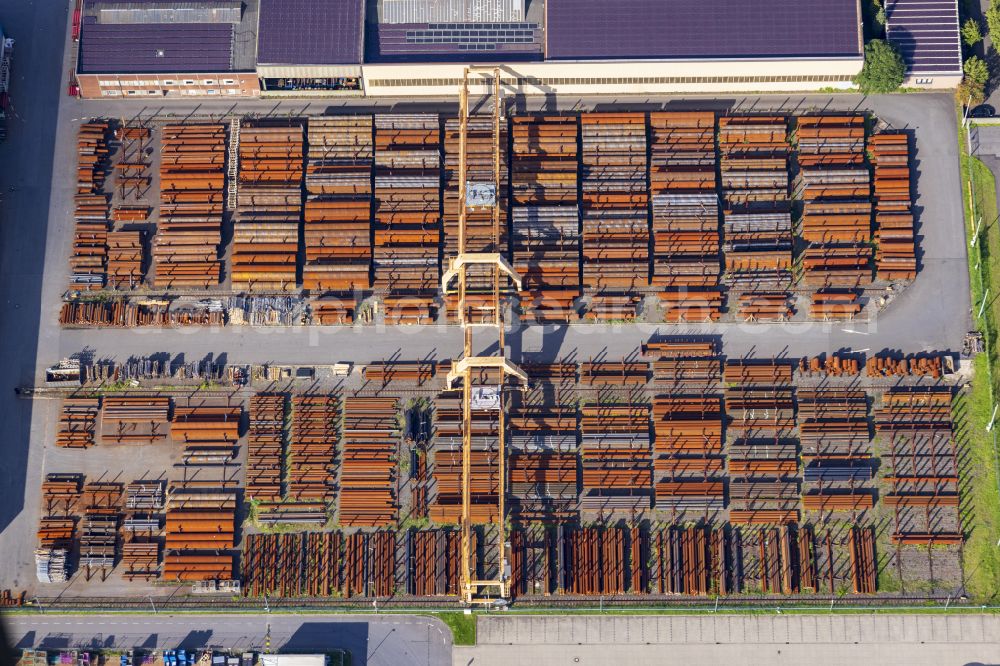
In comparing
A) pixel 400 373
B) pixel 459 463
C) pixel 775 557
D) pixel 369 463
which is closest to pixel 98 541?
pixel 369 463

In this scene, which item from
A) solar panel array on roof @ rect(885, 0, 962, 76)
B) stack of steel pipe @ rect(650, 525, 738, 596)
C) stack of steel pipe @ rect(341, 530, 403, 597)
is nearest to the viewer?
stack of steel pipe @ rect(650, 525, 738, 596)

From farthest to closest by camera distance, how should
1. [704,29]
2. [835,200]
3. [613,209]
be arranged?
[613,209]
[835,200]
[704,29]

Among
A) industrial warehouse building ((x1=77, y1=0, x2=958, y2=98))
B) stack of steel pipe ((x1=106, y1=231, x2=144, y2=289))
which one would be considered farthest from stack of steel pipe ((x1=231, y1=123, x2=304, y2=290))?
stack of steel pipe ((x1=106, y1=231, x2=144, y2=289))

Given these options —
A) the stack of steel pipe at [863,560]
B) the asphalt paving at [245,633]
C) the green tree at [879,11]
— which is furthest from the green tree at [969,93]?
the asphalt paving at [245,633]

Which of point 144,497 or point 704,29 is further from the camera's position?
point 704,29

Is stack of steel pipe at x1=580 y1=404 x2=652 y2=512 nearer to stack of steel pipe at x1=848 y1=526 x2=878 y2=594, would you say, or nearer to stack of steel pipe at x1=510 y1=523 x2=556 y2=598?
stack of steel pipe at x1=510 y1=523 x2=556 y2=598

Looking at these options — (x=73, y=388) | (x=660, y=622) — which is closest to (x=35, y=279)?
(x=73, y=388)

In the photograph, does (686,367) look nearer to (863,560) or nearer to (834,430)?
(834,430)

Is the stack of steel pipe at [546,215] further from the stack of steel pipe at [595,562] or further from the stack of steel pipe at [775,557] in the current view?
the stack of steel pipe at [775,557]
